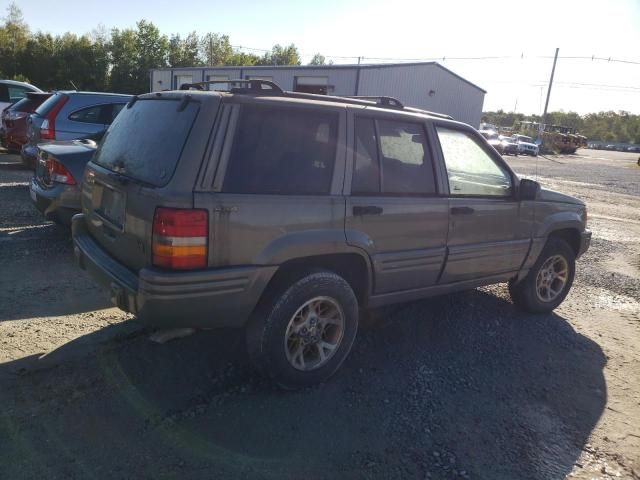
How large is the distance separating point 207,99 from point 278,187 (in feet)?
2.17

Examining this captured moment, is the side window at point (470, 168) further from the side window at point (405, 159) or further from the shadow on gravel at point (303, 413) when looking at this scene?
the shadow on gravel at point (303, 413)

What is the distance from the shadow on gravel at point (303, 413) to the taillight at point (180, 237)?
960mm

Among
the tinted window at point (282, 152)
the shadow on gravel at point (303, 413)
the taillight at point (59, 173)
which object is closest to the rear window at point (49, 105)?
the taillight at point (59, 173)

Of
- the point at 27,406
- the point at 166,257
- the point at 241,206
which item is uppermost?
the point at 241,206

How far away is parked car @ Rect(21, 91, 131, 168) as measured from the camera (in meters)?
8.02

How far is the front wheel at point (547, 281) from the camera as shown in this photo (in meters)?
4.89

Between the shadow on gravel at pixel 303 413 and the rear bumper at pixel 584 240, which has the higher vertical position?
the rear bumper at pixel 584 240

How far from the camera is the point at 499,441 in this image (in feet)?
9.70

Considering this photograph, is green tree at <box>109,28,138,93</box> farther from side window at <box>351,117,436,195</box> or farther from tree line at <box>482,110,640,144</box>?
tree line at <box>482,110,640,144</box>

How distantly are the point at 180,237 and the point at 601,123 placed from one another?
10791 centimetres

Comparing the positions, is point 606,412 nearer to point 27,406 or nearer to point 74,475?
point 74,475

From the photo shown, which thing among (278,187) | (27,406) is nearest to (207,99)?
(278,187)

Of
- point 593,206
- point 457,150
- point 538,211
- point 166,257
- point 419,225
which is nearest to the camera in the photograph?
point 166,257

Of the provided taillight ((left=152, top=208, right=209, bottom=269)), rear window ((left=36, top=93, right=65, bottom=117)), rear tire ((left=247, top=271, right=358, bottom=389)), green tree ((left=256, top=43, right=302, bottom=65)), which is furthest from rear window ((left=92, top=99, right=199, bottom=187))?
green tree ((left=256, top=43, right=302, bottom=65))
